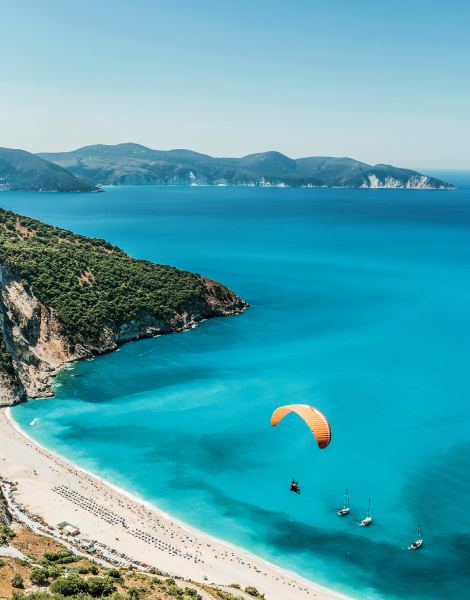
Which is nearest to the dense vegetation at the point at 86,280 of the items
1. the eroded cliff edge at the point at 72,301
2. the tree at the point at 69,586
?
the eroded cliff edge at the point at 72,301

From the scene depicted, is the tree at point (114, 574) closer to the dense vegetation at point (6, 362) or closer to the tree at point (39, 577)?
the tree at point (39, 577)

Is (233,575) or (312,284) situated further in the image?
(312,284)

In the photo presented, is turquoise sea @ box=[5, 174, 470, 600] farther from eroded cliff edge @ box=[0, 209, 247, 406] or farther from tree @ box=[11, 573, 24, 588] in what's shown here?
tree @ box=[11, 573, 24, 588]

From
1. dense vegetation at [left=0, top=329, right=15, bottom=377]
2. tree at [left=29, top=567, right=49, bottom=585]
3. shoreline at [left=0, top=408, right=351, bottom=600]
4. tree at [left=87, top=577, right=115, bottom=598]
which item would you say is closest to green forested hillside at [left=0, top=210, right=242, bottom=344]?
dense vegetation at [left=0, top=329, right=15, bottom=377]

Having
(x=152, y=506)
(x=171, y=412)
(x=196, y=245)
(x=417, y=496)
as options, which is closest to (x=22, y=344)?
(x=171, y=412)

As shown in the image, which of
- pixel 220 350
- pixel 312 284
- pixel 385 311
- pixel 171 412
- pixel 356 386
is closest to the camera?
pixel 171 412

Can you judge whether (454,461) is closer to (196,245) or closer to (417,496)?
(417,496)
